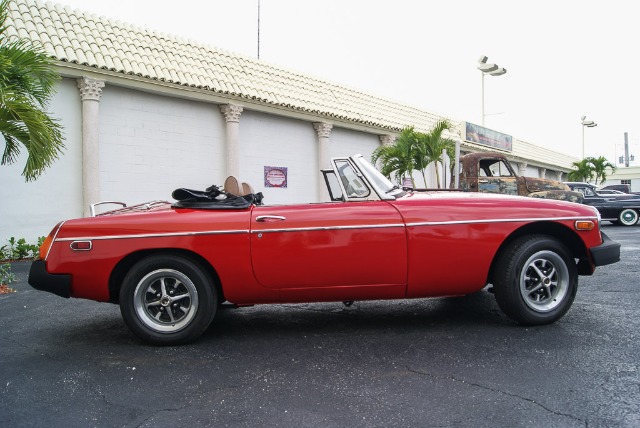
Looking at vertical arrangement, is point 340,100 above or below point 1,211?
above

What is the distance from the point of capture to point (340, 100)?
1631cm

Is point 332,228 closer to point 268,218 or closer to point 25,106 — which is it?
point 268,218

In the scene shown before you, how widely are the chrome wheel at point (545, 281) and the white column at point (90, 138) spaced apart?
8946 millimetres

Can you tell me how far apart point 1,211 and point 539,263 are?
377 inches

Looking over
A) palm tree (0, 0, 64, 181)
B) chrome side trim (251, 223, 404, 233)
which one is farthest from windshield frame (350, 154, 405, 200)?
palm tree (0, 0, 64, 181)

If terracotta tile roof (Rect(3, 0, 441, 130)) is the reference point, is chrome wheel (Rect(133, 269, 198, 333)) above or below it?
below

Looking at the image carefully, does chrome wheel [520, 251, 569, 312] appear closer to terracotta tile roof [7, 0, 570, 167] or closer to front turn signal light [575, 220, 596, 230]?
front turn signal light [575, 220, 596, 230]

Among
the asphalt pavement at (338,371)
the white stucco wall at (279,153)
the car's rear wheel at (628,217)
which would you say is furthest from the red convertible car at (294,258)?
the car's rear wheel at (628,217)

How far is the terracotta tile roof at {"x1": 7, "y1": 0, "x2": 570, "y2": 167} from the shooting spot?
32.7 feet

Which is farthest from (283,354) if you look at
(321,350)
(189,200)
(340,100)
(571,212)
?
(340,100)

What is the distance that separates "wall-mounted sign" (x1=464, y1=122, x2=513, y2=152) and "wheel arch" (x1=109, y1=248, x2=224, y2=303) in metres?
20.8

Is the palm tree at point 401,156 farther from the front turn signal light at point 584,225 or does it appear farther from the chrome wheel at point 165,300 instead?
the chrome wheel at point 165,300

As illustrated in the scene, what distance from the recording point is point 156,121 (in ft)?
37.1

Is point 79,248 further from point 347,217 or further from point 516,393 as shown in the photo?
point 516,393
